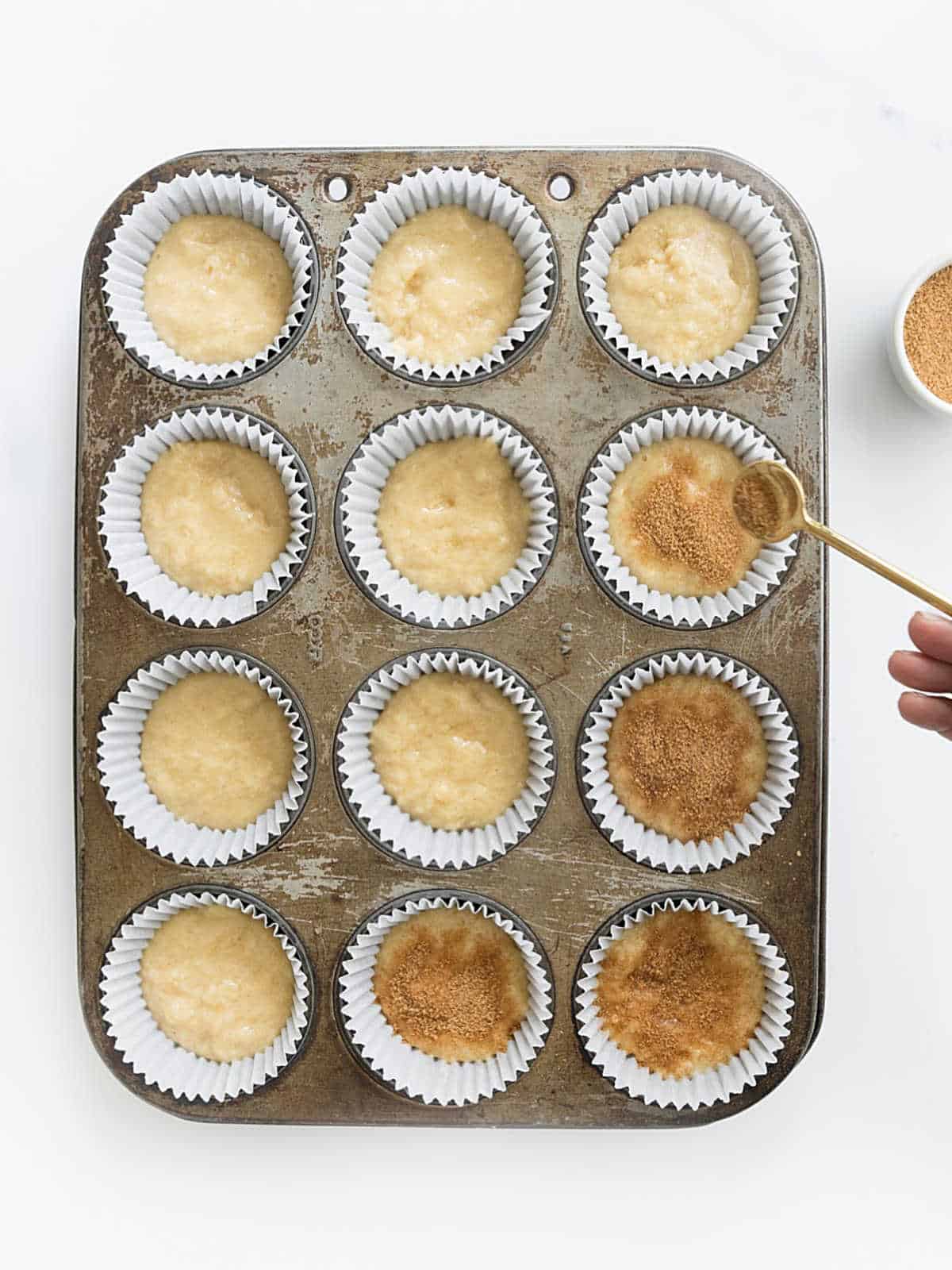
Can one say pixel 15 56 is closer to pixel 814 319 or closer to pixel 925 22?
pixel 814 319

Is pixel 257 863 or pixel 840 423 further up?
pixel 840 423

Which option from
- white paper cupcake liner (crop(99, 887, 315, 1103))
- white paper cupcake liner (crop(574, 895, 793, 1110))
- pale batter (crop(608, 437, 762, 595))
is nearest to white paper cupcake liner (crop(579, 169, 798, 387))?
pale batter (crop(608, 437, 762, 595))

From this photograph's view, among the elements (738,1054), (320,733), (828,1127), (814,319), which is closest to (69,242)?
(320,733)

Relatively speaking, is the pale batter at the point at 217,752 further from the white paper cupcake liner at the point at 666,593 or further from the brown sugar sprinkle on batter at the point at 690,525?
the brown sugar sprinkle on batter at the point at 690,525

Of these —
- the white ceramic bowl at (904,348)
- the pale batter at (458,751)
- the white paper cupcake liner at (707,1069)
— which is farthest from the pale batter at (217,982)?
the white ceramic bowl at (904,348)

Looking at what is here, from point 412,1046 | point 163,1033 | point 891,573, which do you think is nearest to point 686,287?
point 891,573

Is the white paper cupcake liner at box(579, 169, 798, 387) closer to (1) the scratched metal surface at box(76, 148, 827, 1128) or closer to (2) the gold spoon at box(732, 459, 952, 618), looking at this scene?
(1) the scratched metal surface at box(76, 148, 827, 1128)
